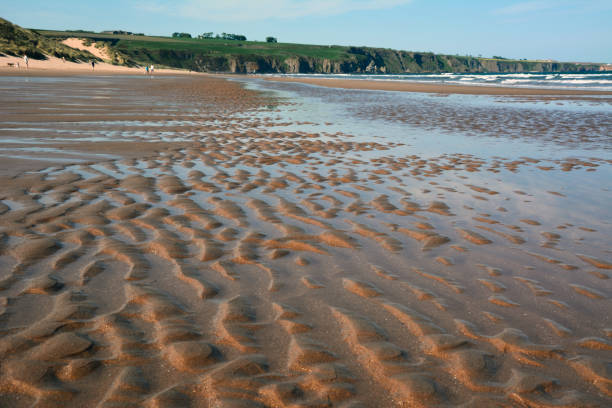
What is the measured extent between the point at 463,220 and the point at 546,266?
1268 mm

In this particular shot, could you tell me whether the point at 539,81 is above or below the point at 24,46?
below

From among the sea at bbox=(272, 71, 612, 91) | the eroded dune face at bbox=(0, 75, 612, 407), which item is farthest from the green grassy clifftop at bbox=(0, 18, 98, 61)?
the eroded dune face at bbox=(0, 75, 612, 407)

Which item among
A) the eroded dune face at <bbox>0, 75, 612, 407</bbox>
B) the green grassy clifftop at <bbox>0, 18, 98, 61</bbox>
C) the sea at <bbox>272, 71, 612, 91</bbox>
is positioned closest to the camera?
the eroded dune face at <bbox>0, 75, 612, 407</bbox>

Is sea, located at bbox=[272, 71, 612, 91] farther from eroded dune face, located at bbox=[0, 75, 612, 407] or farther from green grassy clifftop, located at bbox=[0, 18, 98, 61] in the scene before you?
green grassy clifftop, located at bbox=[0, 18, 98, 61]

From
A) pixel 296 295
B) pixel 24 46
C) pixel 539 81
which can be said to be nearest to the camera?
pixel 296 295

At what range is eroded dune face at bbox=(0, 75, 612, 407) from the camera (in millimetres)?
2145

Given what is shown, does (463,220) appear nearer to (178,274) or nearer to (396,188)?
(396,188)

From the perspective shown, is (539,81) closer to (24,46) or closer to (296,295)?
(296,295)

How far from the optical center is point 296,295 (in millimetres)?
3090

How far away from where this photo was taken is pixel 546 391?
7.13 feet

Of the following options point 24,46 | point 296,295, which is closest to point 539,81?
point 296,295

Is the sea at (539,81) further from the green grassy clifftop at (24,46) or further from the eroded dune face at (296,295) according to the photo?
the green grassy clifftop at (24,46)

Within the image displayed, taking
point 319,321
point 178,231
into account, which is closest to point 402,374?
point 319,321

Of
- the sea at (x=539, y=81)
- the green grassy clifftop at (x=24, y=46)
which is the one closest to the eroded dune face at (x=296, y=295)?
the sea at (x=539, y=81)
